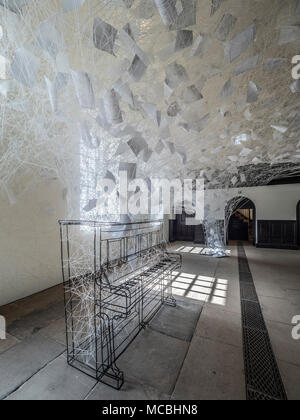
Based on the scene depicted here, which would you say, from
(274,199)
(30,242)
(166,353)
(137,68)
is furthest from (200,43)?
(274,199)

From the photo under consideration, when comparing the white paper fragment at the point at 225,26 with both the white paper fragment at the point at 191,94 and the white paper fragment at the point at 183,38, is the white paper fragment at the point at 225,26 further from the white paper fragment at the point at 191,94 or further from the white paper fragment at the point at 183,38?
the white paper fragment at the point at 191,94

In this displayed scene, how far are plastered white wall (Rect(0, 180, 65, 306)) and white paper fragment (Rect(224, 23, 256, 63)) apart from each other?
290 centimetres

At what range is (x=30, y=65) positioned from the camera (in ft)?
2.54

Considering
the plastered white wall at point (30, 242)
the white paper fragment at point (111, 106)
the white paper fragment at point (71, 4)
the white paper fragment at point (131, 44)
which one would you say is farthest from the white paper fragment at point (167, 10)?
the plastered white wall at point (30, 242)

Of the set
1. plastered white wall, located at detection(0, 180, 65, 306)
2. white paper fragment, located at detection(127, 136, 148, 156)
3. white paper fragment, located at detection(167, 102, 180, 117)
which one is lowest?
plastered white wall, located at detection(0, 180, 65, 306)

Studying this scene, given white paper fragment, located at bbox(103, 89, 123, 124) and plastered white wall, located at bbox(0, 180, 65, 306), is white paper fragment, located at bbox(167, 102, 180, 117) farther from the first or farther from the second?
plastered white wall, located at bbox(0, 180, 65, 306)

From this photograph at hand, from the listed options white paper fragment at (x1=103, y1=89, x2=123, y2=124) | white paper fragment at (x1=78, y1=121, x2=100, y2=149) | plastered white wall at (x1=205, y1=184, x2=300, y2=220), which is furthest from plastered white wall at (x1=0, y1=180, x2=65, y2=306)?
plastered white wall at (x1=205, y1=184, x2=300, y2=220)

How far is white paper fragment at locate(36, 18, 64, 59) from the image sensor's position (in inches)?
26.2

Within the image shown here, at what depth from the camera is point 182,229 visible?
9547 millimetres

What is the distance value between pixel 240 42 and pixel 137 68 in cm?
→ 49

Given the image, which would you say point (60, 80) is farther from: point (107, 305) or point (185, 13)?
point (107, 305)
